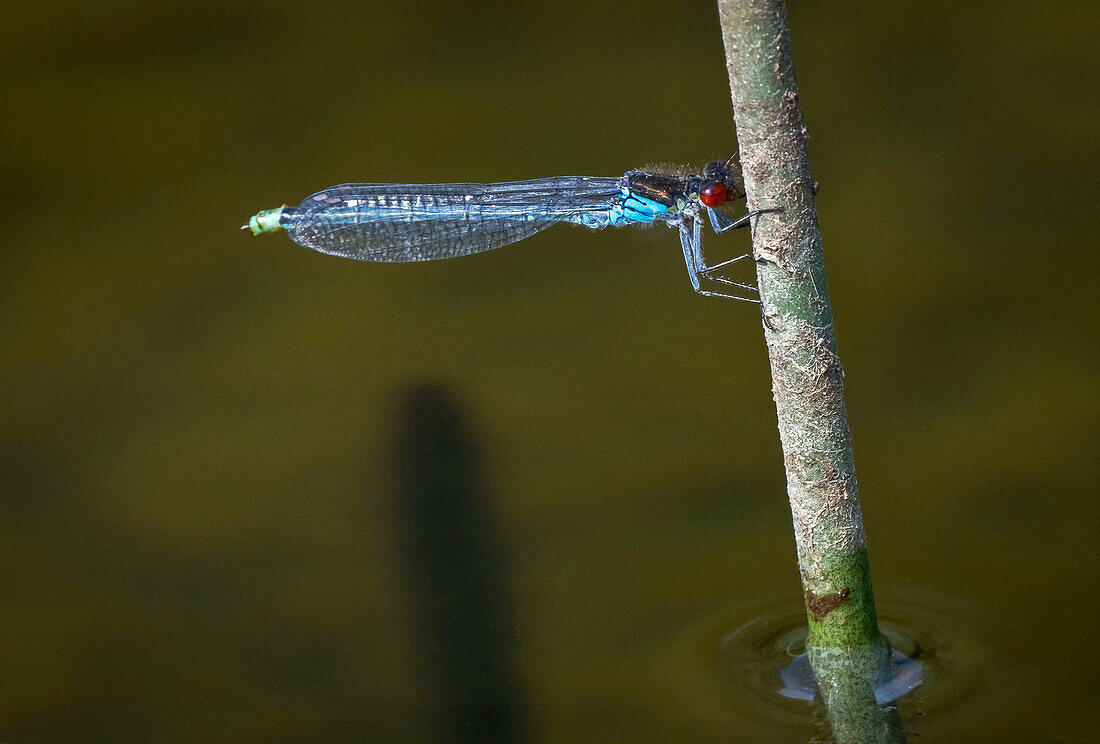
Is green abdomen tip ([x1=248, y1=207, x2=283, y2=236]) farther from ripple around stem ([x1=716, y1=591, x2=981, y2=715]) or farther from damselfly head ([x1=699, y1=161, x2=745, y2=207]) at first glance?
ripple around stem ([x1=716, y1=591, x2=981, y2=715])

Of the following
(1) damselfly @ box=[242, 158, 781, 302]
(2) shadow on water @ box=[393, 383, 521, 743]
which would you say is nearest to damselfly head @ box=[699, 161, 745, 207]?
(1) damselfly @ box=[242, 158, 781, 302]


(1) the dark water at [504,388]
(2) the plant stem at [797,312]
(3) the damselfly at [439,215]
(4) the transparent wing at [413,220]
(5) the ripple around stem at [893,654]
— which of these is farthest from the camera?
(4) the transparent wing at [413,220]

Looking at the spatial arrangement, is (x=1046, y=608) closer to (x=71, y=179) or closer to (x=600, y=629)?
(x=600, y=629)

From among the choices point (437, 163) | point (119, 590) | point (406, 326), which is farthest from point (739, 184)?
point (437, 163)

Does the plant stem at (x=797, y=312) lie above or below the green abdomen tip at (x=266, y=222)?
below

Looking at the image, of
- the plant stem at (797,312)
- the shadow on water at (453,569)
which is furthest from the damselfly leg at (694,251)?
the shadow on water at (453,569)

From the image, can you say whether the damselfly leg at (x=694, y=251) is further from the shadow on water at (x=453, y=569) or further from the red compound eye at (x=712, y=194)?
the shadow on water at (x=453, y=569)
